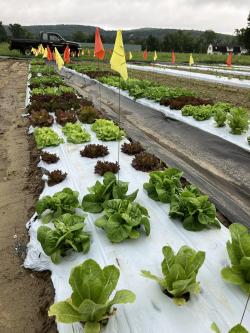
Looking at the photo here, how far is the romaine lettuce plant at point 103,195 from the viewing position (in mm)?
4367

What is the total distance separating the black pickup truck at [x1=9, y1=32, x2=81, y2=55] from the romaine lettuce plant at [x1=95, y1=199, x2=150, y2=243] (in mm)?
35068

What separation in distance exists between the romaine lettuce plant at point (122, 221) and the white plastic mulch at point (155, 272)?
0.41 feet

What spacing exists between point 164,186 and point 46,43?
115ft

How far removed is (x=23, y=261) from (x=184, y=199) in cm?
207

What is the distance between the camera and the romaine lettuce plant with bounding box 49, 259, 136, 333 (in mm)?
2668

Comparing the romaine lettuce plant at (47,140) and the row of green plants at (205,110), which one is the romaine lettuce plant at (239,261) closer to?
the row of green plants at (205,110)

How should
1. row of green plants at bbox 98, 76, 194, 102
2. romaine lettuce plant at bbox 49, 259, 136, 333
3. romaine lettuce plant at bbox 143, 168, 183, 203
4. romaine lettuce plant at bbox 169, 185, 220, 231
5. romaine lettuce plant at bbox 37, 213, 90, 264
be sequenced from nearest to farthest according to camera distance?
romaine lettuce plant at bbox 49, 259, 136, 333 < romaine lettuce plant at bbox 37, 213, 90, 264 < romaine lettuce plant at bbox 169, 185, 220, 231 < romaine lettuce plant at bbox 143, 168, 183, 203 < row of green plants at bbox 98, 76, 194, 102

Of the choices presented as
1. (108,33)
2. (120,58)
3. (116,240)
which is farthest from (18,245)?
(108,33)

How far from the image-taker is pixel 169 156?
6.70 metres

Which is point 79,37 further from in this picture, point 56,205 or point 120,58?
point 56,205

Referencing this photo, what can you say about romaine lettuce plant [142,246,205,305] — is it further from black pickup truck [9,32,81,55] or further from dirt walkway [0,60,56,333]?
black pickup truck [9,32,81,55]

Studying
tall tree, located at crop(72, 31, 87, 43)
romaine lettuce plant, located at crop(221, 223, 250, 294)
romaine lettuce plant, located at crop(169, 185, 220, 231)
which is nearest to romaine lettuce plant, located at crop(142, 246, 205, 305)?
romaine lettuce plant, located at crop(221, 223, 250, 294)

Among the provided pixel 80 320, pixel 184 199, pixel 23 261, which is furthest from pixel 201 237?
pixel 23 261

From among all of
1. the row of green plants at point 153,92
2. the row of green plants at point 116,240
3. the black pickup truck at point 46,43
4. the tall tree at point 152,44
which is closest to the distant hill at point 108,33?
the tall tree at point 152,44
